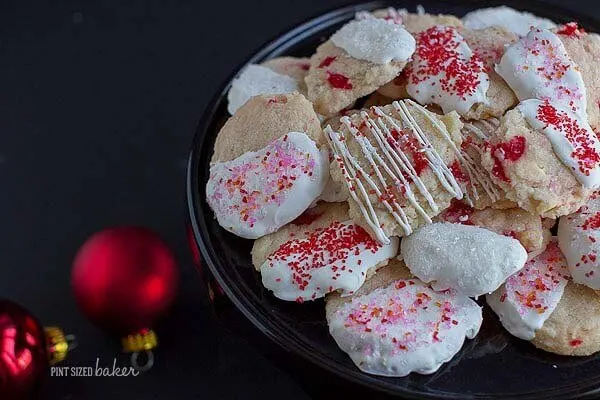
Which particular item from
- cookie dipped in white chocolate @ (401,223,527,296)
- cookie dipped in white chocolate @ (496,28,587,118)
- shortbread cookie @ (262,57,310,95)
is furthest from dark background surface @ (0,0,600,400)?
cookie dipped in white chocolate @ (496,28,587,118)

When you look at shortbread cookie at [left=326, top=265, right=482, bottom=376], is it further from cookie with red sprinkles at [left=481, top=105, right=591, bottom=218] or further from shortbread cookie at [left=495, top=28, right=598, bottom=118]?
shortbread cookie at [left=495, top=28, right=598, bottom=118]

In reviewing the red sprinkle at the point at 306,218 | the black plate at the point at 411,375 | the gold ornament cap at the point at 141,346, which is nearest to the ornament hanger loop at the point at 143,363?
the gold ornament cap at the point at 141,346

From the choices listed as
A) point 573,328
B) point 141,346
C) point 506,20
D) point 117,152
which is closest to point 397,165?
point 573,328

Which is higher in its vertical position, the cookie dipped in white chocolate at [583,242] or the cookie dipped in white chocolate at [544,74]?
the cookie dipped in white chocolate at [544,74]

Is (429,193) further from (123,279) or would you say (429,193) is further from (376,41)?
(123,279)

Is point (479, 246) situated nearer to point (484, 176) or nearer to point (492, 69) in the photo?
point (484, 176)

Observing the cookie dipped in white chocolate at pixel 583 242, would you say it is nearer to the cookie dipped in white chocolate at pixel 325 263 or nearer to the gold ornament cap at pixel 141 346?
the cookie dipped in white chocolate at pixel 325 263
